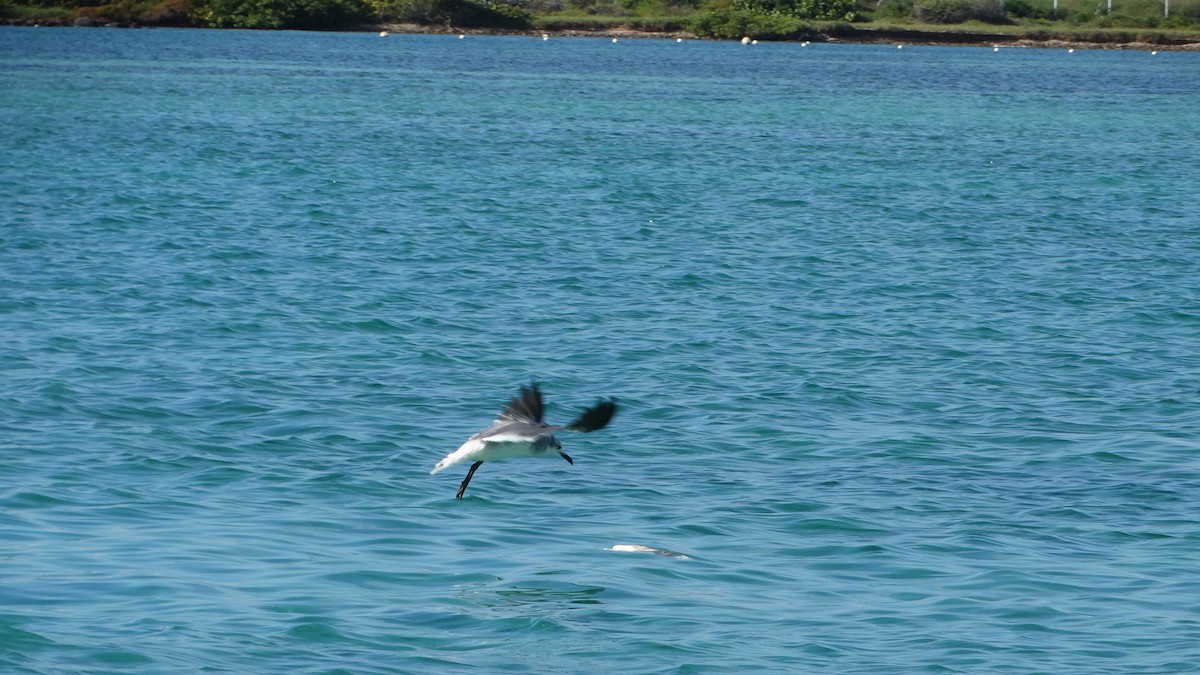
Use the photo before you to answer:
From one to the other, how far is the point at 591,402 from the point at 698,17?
11481 centimetres

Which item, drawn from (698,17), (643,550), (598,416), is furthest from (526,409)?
(698,17)

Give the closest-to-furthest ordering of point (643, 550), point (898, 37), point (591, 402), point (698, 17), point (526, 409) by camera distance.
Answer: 1. point (526, 409)
2. point (643, 550)
3. point (591, 402)
4. point (898, 37)
5. point (698, 17)

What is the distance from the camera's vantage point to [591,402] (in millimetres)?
14445

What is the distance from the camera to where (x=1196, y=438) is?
13.5 m

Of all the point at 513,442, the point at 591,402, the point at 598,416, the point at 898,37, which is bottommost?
the point at 591,402

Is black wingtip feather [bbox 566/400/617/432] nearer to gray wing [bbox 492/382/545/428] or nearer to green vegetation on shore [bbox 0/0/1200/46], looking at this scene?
gray wing [bbox 492/382/545/428]

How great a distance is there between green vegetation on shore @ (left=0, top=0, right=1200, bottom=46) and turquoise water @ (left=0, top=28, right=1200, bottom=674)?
86.6m

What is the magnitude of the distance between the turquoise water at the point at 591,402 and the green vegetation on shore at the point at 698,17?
86.6m

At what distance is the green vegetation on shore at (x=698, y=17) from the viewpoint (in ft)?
392

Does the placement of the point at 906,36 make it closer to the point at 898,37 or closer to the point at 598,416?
the point at 898,37

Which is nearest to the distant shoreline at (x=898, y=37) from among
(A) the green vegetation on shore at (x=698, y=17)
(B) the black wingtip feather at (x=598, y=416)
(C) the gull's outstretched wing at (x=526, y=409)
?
(A) the green vegetation on shore at (x=698, y=17)

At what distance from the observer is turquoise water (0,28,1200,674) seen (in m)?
8.91

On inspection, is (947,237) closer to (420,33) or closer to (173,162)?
(173,162)

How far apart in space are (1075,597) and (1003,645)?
3.25 feet
